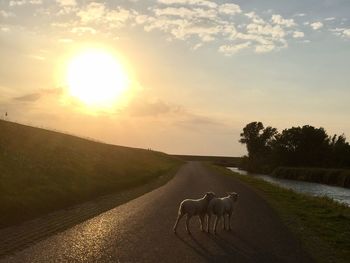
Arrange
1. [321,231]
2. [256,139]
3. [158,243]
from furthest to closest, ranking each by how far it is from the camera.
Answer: [256,139]
[321,231]
[158,243]

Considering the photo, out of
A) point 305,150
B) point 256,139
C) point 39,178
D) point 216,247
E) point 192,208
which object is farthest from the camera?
point 256,139

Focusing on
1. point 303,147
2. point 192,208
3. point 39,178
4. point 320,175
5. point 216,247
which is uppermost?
point 303,147

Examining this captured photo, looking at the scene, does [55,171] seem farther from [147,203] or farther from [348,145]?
[348,145]

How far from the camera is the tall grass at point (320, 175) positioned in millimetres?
82800

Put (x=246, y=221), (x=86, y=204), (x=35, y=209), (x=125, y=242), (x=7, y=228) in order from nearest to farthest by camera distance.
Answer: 1. (x=125, y=242)
2. (x=7, y=228)
3. (x=246, y=221)
4. (x=35, y=209)
5. (x=86, y=204)

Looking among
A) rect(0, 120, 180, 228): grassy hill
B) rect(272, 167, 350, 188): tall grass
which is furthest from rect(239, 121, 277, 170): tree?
rect(0, 120, 180, 228): grassy hill

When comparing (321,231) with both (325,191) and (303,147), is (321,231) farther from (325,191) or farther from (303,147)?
(303,147)

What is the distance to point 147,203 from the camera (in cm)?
2456

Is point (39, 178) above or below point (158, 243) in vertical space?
above

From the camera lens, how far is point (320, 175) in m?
94.8

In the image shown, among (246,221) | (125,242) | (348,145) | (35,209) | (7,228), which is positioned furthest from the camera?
(348,145)

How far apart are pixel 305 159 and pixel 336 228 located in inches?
4862

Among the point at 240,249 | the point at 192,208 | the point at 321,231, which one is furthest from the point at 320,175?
the point at 240,249

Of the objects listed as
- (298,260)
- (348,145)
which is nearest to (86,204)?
(298,260)
